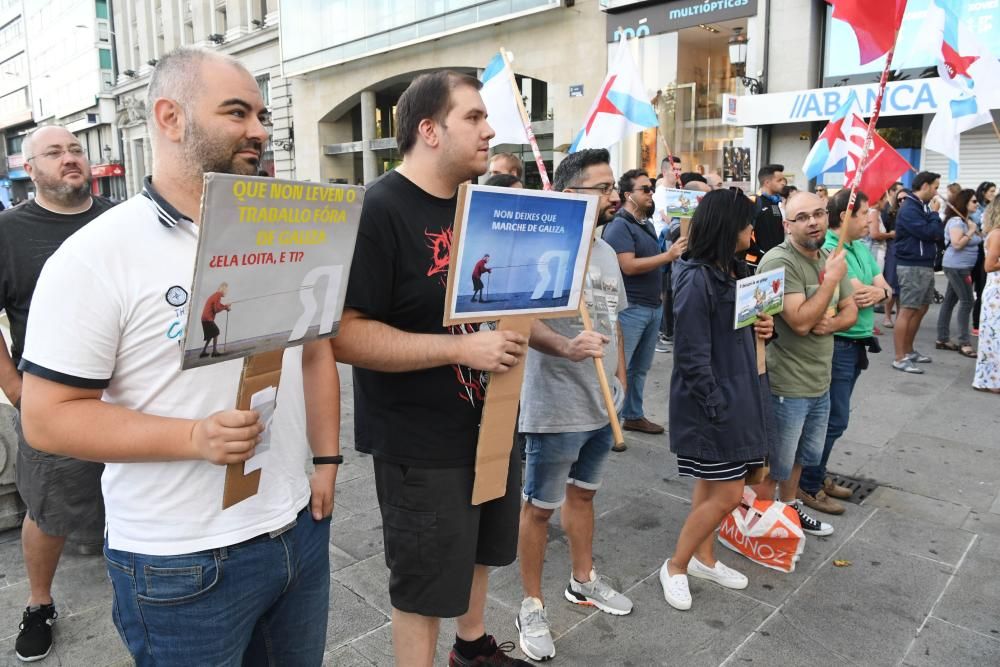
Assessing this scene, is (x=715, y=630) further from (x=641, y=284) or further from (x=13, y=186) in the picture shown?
(x=13, y=186)

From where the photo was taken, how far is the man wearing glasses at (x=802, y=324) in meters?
3.63

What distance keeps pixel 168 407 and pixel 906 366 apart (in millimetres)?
7805

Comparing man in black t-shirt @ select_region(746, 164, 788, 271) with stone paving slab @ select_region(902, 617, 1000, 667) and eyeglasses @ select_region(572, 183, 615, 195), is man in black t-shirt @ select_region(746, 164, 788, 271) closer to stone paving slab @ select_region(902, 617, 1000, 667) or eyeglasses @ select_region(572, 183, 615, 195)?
eyeglasses @ select_region(572, 183, 615, 195)

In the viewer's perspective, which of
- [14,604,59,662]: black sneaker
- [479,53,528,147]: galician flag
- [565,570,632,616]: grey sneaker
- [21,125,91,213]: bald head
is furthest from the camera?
[479,53,528,147]: galician flag

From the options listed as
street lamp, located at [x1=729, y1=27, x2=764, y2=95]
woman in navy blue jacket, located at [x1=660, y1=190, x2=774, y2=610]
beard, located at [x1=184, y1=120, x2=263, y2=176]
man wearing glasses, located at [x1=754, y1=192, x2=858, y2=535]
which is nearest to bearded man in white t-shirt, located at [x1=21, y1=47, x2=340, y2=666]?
beard, located at [x1=184, y1=120, x2=263, y2=176]

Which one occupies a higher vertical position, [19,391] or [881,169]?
[881,169]

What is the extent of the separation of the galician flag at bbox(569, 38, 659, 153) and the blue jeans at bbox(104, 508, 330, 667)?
5564mm

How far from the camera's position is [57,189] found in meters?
3.07

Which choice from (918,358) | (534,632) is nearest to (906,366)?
(918,358)

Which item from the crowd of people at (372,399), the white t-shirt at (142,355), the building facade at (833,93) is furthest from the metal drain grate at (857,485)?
the building facade at (833,93)

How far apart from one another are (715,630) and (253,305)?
8.51 feet

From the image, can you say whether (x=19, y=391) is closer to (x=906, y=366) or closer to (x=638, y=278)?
(x=638, y=278)

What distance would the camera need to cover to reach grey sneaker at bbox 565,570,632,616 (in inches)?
127

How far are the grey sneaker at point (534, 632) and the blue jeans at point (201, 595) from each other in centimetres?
142
